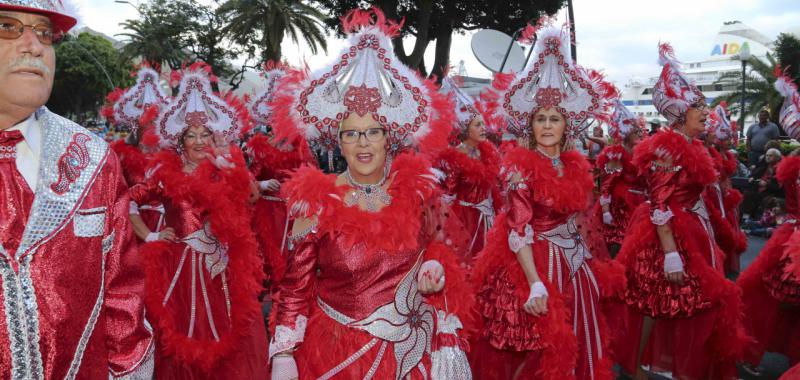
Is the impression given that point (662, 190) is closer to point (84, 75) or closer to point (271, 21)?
point (271, 21)

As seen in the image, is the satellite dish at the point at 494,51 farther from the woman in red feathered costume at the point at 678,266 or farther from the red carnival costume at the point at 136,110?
the woman in red feathered costume at the point at 678,266

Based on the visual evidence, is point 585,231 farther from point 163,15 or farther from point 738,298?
point 163,15

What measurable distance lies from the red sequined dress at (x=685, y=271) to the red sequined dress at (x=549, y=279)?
0.93 meters

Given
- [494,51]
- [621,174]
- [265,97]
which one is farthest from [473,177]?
[494,51]

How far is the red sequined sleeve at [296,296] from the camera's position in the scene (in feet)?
8.62

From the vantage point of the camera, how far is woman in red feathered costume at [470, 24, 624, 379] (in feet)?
12.4

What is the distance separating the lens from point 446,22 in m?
22.1

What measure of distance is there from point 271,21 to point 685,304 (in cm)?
2550

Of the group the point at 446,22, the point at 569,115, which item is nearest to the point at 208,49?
the point at 446,22

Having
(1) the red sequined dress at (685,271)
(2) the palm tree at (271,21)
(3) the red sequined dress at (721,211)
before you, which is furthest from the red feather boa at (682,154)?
(2) the palm tree at (271,21)

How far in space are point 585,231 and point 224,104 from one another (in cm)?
303

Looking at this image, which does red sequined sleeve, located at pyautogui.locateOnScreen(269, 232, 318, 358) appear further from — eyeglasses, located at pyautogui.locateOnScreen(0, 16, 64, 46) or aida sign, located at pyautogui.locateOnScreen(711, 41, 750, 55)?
aida sign, located at pyautogui.locateOnScreen(711, 41, 750, 55)

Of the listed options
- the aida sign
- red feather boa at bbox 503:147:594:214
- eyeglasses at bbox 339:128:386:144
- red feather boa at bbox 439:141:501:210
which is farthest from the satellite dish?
the aida sign

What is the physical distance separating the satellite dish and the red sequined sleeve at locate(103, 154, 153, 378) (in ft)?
40.5
